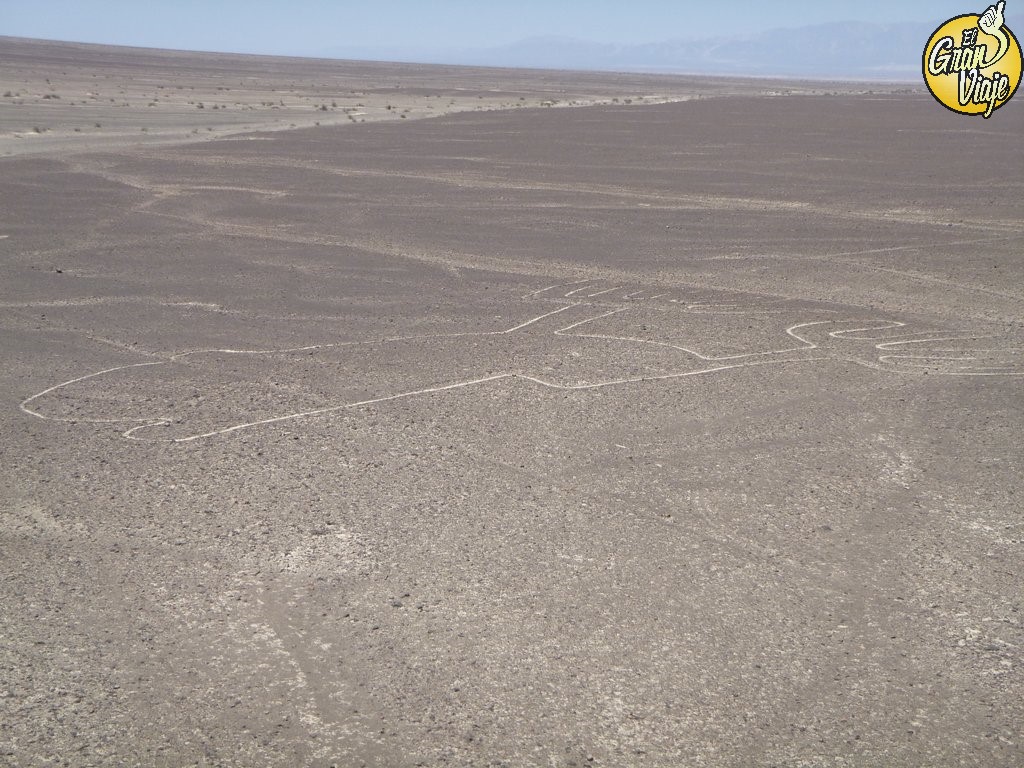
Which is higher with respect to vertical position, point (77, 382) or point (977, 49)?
point (977, 49)

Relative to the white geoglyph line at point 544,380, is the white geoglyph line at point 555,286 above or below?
above

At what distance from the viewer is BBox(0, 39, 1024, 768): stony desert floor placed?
4.51 meters

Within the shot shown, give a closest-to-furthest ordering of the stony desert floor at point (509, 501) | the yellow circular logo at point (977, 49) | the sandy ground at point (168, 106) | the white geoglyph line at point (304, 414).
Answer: the stony desert floor at point (509, 501), the white geoglyph line at point (304, 414), the yellow circular logo at point (977, 49), the sandy ground at point (168, 106)

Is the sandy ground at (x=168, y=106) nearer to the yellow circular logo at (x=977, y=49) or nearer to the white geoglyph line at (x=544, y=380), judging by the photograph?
the yellow circular logo at (x=977, y=49)

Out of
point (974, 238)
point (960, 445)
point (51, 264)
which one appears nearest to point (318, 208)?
point (51, 264)

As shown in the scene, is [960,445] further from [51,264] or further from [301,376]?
[51,264]

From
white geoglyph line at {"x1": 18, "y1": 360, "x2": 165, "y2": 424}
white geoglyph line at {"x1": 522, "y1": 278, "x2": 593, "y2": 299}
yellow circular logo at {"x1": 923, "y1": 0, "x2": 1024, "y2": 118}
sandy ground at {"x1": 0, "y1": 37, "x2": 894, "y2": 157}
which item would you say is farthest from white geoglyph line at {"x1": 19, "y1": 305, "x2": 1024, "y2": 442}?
sandy ground at {"x1": 0, "y1": 37, "x2": 894, "y2": 157}

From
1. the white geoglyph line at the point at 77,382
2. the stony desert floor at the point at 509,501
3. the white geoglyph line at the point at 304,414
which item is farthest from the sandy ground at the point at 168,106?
the white geoglyph line at the point at 304,414

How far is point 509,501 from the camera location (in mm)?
6629

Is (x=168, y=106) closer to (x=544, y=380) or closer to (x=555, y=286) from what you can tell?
(x=555, y=286)

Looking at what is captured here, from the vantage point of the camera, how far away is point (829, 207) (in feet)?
69.7

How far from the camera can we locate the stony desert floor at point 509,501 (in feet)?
14.8

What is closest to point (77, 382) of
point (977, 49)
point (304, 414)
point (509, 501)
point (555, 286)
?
point (304, 414)

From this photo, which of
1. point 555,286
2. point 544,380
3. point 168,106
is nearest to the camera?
point 544,380
